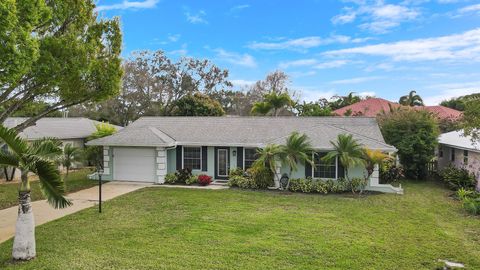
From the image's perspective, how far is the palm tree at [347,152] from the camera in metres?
15.1

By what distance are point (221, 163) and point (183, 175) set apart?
212 centimetres

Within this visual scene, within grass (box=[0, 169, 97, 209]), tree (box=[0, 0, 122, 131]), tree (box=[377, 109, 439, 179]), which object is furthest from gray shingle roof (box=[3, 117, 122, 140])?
tree (box=[377, 109, 439, 179])

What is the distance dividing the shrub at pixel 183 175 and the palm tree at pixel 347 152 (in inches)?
276

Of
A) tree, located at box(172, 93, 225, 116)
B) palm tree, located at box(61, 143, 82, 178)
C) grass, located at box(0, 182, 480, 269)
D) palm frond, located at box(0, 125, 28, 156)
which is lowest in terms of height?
grass, located at box(0, 182, 480, 269)

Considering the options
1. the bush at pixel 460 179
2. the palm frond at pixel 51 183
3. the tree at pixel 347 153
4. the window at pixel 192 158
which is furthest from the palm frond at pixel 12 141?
the bush at pixel 460 179

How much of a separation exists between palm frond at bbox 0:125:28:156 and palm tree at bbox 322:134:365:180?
1154 centimetres

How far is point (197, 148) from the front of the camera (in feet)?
62.9

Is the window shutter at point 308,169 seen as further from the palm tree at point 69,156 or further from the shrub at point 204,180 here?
the palm tree at point 69,156

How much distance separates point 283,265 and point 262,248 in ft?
3.59

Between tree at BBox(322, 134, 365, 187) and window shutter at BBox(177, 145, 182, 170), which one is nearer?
tree at BBox(322, 134, 365, 187)

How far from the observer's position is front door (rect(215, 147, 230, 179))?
62.0ft

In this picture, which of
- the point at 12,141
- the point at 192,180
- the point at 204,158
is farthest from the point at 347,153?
the point at 12,141

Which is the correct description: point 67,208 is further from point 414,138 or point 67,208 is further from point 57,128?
point 414,138

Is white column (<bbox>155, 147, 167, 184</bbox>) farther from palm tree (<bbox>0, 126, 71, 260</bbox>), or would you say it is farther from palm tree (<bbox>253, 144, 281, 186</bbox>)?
palm tree (<bbox>0, 126, 71, 260</bbox>)
